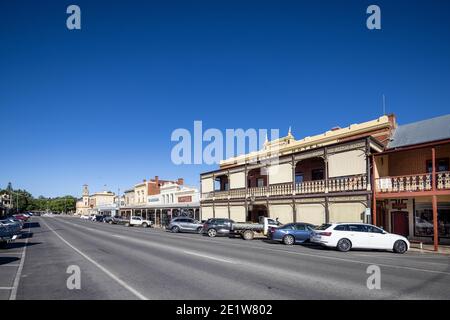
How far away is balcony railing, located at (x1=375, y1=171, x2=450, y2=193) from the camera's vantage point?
2041 centimetres

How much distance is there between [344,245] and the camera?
18.0 meters

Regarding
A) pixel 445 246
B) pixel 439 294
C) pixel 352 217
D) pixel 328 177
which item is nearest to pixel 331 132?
pixel 328 177

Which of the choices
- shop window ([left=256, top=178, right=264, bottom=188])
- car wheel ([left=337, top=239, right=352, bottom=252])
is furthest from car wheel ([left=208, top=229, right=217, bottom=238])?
car wheel ([left=337, top=239, right=352, bottom=252])

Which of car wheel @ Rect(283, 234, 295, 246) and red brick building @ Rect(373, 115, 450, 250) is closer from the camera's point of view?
red brick building @ Rect(373, 115, 450, 250)

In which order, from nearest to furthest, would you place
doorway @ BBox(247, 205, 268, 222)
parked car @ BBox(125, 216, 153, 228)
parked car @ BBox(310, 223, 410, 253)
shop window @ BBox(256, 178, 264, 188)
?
1. parked car @ BBox(310, 223, 410, 253)
2. doorway @ BBox(247, 205, 268, 222)
3. shop window @ BBox(256, 178, 264, 188)
4. parked car @ BBox(125, 216, 153, 228)

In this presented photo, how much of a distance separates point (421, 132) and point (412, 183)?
565 centimetres

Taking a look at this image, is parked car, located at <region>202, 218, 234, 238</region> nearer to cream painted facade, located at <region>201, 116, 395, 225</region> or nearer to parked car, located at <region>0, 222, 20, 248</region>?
cream painted facade, located at <region>201, 116, 395, 225</region>

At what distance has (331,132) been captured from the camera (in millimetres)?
31047

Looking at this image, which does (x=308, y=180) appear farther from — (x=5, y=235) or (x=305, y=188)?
(x=5, y=235)

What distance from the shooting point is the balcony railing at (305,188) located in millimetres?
24000

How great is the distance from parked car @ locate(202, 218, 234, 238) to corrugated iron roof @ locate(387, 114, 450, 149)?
46.3 ft
